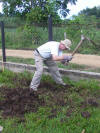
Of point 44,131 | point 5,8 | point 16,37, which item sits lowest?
point 44,131

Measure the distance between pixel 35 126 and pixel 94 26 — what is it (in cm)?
334

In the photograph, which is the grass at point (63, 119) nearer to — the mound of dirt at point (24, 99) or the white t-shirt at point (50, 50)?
the mound of dirt at point (24, 99)

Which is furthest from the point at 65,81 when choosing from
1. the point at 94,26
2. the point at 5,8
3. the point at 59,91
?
the point at 5,8

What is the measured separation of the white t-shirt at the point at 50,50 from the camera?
541 cm

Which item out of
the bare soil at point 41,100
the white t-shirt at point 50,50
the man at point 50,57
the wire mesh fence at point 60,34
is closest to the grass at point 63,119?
the bare soil at point 41,100

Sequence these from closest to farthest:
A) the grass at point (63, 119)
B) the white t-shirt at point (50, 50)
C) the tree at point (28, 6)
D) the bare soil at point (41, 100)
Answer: the grass at point (63, 119) < the bare soil at point (41, 100) < the white t-shirt at point (50, 50) < the tree at point (28, 6)

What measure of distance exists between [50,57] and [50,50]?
0.29 m

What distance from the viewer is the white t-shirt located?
17.7 feet

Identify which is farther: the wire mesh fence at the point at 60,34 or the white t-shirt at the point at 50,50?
the wire mesh fence at the point at 60,34

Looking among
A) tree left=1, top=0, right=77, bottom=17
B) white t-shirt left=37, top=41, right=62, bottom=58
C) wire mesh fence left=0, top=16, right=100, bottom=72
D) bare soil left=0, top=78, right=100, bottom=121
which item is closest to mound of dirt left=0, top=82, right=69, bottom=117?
bare soil left=0, top=78, right=100, bottom=121

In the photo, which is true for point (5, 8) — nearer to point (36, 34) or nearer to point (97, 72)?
point (36, 34)

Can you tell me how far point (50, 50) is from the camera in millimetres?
5605

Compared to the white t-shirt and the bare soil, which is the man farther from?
the bare soil

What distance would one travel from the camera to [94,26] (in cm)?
634
